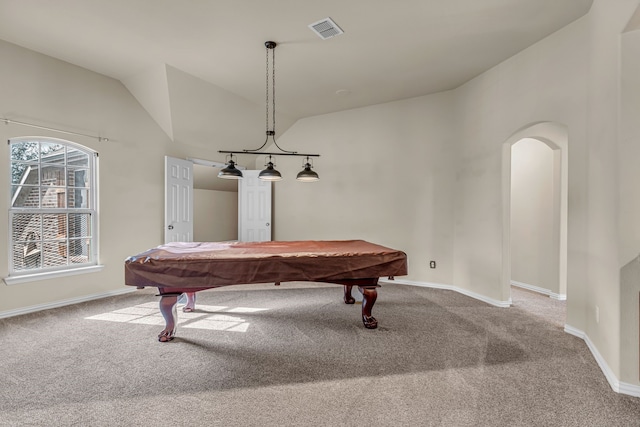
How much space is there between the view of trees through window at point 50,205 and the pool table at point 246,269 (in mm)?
1959

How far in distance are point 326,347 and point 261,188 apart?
395 cm

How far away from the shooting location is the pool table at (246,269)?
259cm

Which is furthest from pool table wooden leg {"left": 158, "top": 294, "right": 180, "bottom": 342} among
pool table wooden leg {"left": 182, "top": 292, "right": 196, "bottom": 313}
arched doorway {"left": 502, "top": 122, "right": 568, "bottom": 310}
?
arched doorway {"left": 502, "top": 122, "right": 568, "bottom": 310}

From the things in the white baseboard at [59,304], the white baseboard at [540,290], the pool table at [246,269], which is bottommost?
the white baseboard at [540,290]

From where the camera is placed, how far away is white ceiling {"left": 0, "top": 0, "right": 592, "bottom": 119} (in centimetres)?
285

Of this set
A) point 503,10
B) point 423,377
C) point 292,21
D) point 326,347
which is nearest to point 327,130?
point 292,21

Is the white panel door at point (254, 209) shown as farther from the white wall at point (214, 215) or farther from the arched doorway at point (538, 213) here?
the arched doorway at point (538, 213)

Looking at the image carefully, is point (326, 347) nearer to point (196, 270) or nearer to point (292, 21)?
point (196, 270)

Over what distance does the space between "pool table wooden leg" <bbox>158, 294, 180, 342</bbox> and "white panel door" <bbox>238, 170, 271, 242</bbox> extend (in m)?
3.18

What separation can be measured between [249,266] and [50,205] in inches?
124

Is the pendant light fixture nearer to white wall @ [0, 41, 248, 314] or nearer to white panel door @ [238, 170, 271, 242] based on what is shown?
white wall @ [0, 41, 248, 314]

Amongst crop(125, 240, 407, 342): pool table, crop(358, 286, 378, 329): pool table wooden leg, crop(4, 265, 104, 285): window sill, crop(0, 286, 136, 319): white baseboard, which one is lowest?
crop(0, 286, 136, 319): white baseboard

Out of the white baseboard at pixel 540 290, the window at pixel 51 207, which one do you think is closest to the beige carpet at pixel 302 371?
the window at pixel 51 207

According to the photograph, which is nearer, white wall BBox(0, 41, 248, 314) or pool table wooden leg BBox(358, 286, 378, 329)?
pool table wooden leg BBox(358, 286, 378, 329)
